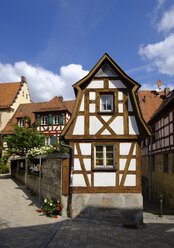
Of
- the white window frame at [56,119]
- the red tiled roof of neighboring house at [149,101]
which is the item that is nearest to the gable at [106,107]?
the red tiled roof of neighboring house at [149,101]

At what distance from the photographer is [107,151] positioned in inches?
379

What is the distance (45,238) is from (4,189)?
28.8ft

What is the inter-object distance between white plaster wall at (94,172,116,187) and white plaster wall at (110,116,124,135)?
206 centimetres

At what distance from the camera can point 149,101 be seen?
22.0 m

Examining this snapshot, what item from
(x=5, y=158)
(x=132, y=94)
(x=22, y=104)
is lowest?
(x=5, y=158)

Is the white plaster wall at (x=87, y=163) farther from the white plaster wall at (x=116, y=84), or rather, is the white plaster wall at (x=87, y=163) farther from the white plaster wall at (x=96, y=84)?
the white plaster wall at (x=116, y=84)

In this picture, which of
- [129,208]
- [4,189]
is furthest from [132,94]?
[4,189]

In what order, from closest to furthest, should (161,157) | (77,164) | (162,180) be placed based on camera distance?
(77,164) < (162,180) < (161,157)

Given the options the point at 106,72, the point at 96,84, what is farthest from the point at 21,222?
the point at 106,72

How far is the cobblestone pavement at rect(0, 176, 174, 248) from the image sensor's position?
606cm

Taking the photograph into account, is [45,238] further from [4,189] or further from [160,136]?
[160,136]

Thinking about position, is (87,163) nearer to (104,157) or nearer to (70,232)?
(104,157)

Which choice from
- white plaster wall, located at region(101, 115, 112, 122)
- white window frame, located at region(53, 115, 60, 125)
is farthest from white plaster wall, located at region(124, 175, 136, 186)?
white window frame, located at region(53, 115, 60, 125)

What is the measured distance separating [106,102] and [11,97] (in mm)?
24631
